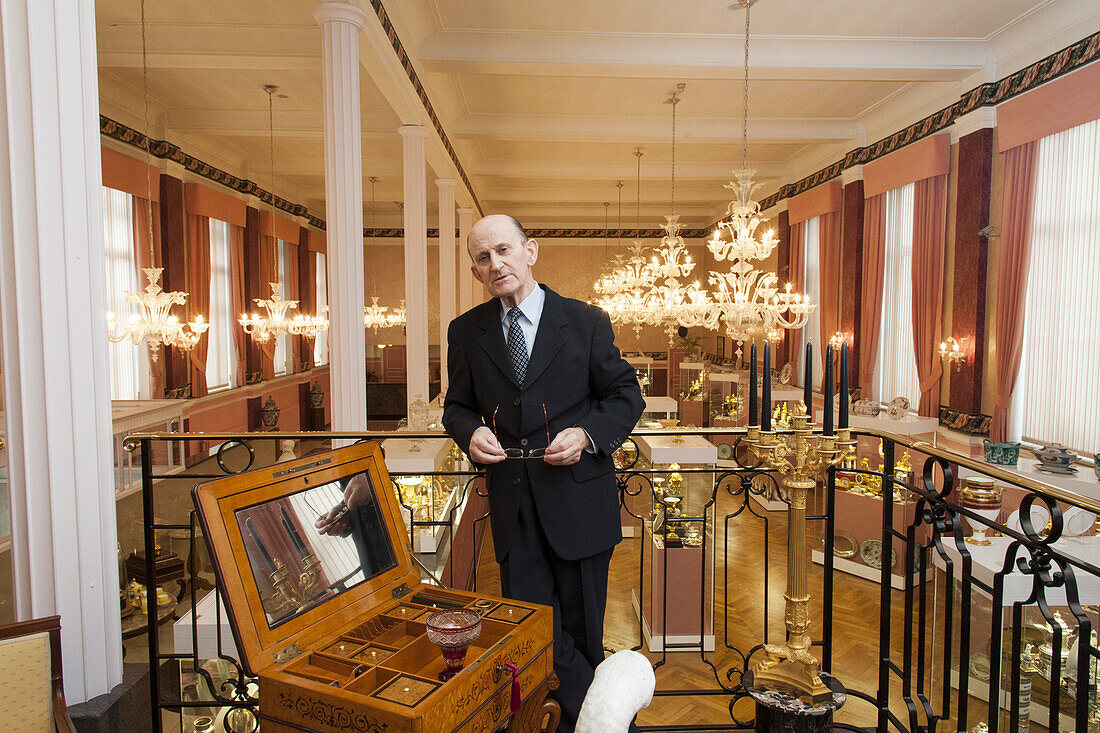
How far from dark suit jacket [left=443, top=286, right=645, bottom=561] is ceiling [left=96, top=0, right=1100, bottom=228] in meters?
3.65

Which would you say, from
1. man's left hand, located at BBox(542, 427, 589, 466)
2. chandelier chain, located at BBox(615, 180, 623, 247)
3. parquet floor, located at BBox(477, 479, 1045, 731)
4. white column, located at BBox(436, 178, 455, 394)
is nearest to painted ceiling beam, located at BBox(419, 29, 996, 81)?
white column, located at BBox(436, 178, 455, 394)

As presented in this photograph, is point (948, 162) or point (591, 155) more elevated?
point (591, 155)

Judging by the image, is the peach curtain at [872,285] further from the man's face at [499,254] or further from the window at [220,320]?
the window at [220,320]

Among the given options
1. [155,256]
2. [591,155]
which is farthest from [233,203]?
[591,155]

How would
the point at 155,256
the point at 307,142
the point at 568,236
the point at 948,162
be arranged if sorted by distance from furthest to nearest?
the point at 568,236 < the point at 307,142 < the point at 155,256 < the point at 948,162

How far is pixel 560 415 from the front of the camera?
1.81 metres

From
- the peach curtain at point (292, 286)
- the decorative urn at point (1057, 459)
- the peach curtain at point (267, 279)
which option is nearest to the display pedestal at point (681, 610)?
the decorative urn at point (1057, 459)

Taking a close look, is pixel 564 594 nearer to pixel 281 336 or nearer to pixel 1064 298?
pixel 1064 298

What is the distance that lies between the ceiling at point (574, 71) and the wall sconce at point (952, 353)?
272 cm

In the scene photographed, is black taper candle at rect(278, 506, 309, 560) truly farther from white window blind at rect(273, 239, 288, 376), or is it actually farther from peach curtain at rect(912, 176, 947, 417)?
white window blind at rect(273, 239, 288, 376)

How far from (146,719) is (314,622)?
1070 millimetres

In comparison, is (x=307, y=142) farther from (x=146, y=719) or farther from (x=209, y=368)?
(x=146, y=719)

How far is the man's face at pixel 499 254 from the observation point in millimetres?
1717

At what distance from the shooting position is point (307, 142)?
10.1 m
